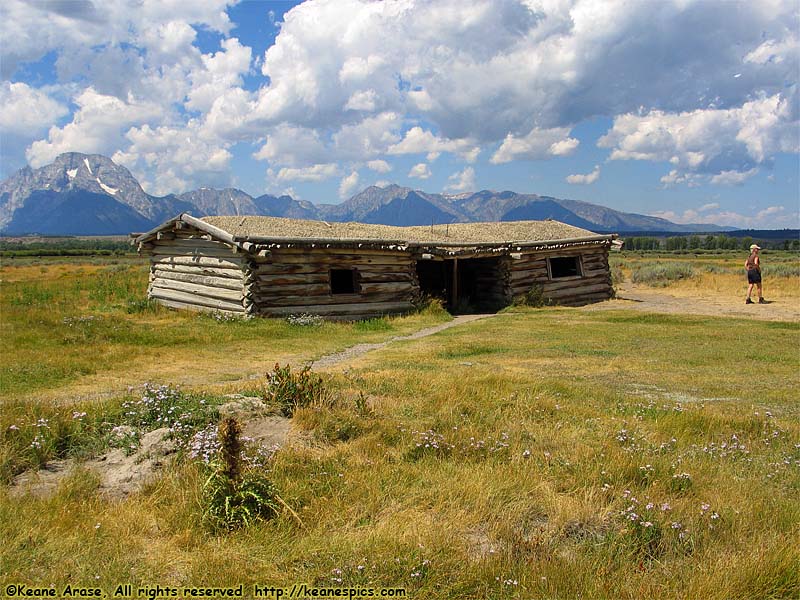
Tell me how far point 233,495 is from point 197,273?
16275 millimetres

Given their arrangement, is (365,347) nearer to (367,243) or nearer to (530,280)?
(367,243)

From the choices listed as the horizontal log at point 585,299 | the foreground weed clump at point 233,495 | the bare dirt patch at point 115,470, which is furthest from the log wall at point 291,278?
the foreground weed clump at point 233,495

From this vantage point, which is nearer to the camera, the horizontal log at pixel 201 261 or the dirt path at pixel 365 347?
the dirt path at pixel 365 347

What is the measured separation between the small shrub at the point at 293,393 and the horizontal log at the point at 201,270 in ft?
37.0

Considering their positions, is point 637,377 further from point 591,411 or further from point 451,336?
point 451,336

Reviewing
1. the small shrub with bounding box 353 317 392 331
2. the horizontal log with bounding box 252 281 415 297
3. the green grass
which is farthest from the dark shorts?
the small shrub with bounding box 353 317 392 331

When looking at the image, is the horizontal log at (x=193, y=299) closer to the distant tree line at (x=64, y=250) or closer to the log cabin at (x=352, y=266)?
the log cabin at (x=352, y=266)

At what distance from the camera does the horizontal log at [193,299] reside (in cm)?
1761

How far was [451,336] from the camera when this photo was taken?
50.8 feet

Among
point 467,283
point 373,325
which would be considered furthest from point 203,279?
point 467,283

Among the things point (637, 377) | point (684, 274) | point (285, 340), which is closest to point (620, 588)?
point (637, 377)

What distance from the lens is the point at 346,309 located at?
61.2ft

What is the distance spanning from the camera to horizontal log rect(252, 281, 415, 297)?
1725cm

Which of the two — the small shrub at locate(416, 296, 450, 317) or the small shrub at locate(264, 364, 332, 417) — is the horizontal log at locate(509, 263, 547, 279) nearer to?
the small shrub at locate(416, 296, 450, 317)
